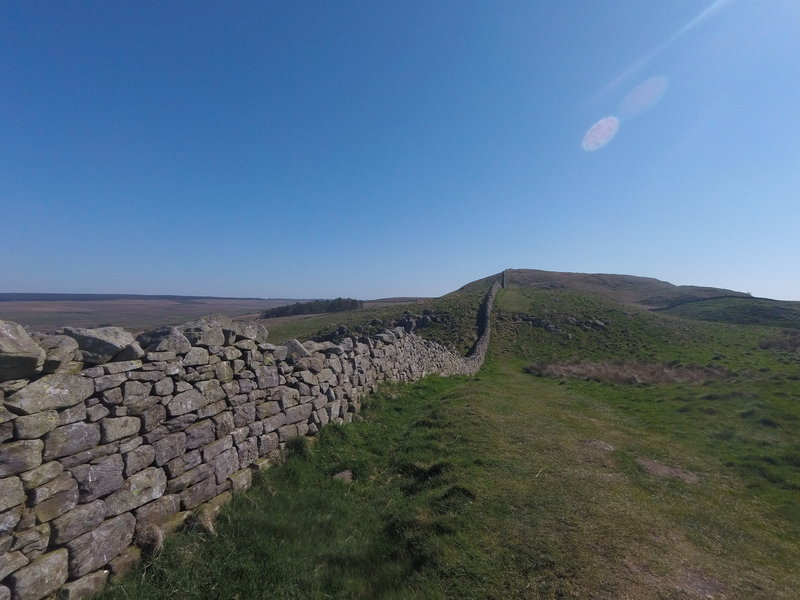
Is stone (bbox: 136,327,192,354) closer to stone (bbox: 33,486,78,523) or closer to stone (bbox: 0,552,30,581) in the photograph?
stone (bbox: 33,486,78,523)

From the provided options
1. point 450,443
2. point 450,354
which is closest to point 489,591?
point 450,443

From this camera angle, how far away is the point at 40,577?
3.67 meters

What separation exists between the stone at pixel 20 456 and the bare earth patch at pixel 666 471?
10.2 metres

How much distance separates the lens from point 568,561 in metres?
4.45

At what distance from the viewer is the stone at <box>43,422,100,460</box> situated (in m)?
3.94

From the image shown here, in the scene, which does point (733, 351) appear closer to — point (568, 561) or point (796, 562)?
point (796, 562)

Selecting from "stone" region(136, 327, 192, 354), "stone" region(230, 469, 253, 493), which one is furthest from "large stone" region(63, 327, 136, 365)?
"stone" region(230, 469, 253, 493)

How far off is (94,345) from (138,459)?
4.95 feet

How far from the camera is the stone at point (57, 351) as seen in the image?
405 cm

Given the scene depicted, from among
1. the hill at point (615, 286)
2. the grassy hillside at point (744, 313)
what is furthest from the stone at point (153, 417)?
the hill at point (615, 286)

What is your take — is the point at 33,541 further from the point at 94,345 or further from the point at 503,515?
the point at 503,515

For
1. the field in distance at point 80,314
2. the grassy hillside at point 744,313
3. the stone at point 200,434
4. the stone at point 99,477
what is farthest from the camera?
the grassy hillside at point 744,313

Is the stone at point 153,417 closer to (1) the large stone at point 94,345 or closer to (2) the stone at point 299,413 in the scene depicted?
(1) the large stone at point 94,345

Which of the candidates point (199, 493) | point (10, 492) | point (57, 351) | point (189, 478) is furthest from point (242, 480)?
point (57, 351)
